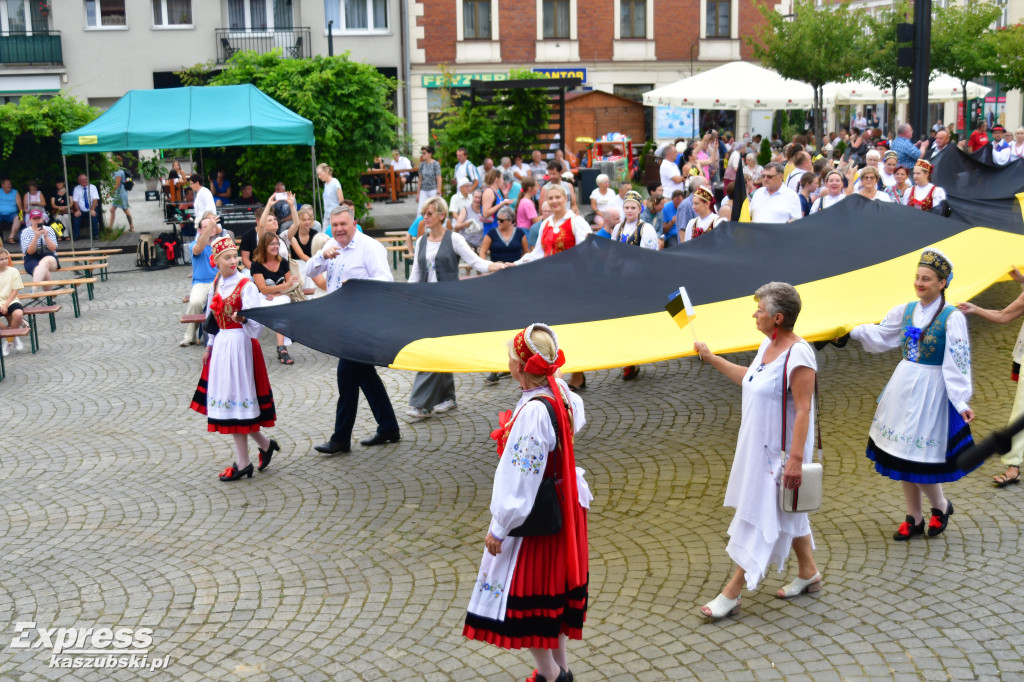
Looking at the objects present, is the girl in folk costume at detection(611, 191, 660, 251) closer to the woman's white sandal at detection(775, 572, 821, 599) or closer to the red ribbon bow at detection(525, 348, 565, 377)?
the woman's white sandal at detection(775, 572, 821, 599)

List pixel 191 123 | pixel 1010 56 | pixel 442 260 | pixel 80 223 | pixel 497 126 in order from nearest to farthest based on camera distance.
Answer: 1. pixel 442 260
2. pixel 191 123
3. pixel 497 126
4. pixel 80 223
5. pixel 1010 56

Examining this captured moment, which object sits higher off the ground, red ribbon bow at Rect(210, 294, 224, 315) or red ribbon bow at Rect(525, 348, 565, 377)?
red ribbon bow at Rect(525, 348, 565, 377)

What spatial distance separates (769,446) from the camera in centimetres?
509

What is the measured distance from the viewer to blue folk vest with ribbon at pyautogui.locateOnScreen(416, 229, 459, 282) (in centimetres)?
909

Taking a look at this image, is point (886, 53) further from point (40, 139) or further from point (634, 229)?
point (40, 139)

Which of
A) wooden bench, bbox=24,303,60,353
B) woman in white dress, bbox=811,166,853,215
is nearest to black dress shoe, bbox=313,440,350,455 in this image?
wooden bench, bbox=24,303,60,353

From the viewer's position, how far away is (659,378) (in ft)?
32.8

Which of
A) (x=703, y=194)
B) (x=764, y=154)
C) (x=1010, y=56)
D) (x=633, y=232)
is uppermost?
(x=1010, y=56)

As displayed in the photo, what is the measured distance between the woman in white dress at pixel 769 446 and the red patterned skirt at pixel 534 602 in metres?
1.15

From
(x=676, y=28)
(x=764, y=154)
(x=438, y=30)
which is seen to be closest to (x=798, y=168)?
(x=764, y=154)

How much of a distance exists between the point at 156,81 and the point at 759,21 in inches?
876

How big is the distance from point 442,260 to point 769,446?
4589 millimetres

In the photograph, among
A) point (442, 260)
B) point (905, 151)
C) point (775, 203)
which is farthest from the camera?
point (905, 151)

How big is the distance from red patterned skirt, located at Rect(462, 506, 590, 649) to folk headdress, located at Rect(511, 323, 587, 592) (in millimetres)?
38
